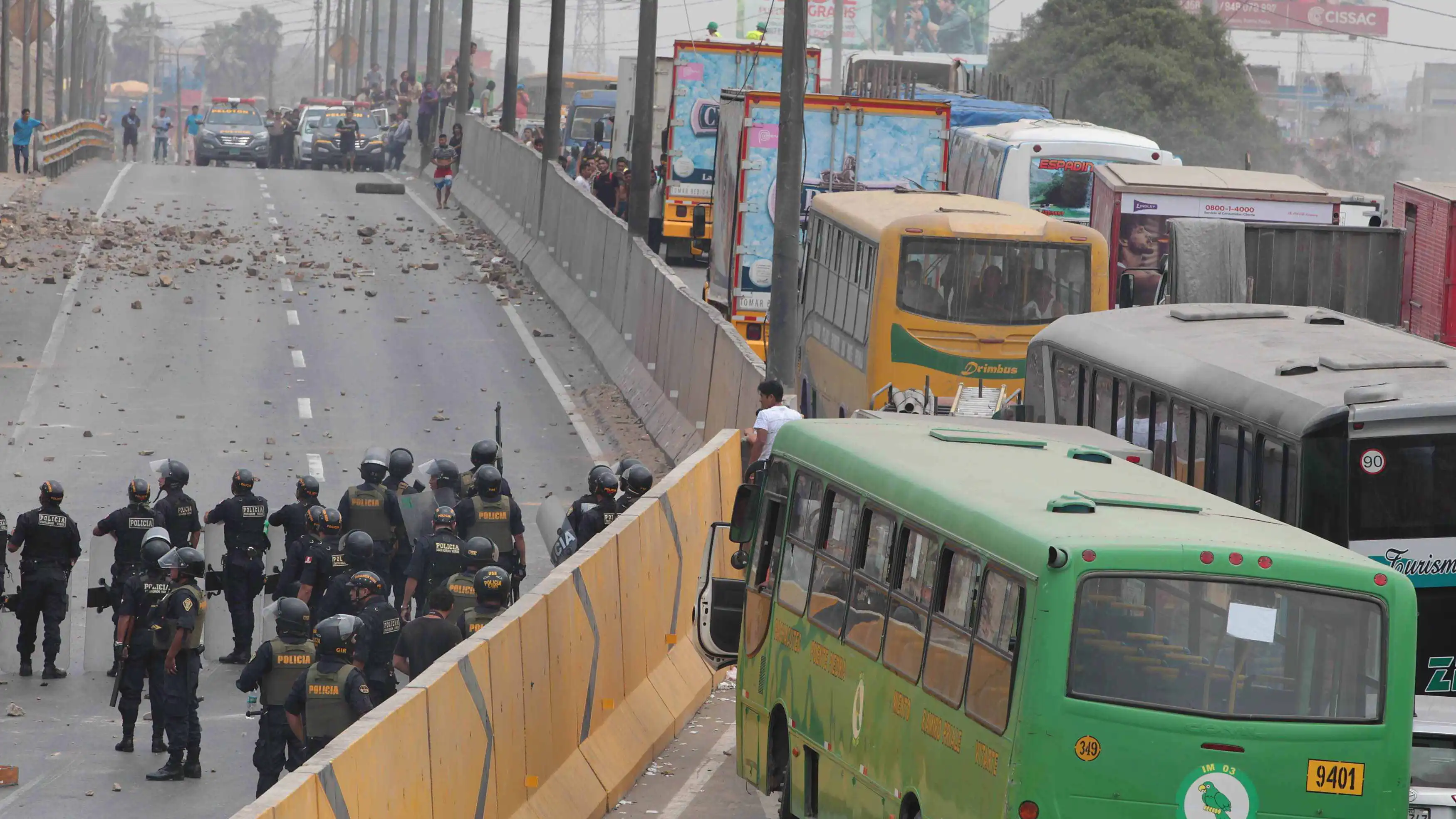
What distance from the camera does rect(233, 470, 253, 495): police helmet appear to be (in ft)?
51.2

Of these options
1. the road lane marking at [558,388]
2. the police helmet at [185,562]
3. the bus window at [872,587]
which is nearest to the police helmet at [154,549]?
the police helmet at [185,562]

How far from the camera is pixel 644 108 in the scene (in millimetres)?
34375

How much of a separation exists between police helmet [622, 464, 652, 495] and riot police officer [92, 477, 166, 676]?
3631 mm

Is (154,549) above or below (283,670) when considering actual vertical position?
above

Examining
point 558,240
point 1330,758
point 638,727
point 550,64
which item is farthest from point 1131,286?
point 550,64

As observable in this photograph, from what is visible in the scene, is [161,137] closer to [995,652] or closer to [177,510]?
[177,510]

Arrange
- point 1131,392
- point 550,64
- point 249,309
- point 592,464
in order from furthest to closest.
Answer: point 550,64, point 249,309, point 592,464, point 1131,392

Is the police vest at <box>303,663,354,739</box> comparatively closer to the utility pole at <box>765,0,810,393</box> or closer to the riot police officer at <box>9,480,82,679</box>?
the riot police officer at <box>9,480,82,679</box>

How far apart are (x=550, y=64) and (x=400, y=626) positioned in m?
29.5

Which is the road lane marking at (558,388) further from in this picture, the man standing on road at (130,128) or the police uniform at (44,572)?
the man standing on road at (130,128)

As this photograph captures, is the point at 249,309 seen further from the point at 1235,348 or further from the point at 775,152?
the point at 1235,348

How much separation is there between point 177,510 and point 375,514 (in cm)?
155

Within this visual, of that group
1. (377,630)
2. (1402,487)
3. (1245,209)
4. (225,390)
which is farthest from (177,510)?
(1245,209)

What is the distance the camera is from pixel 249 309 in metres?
31.0
